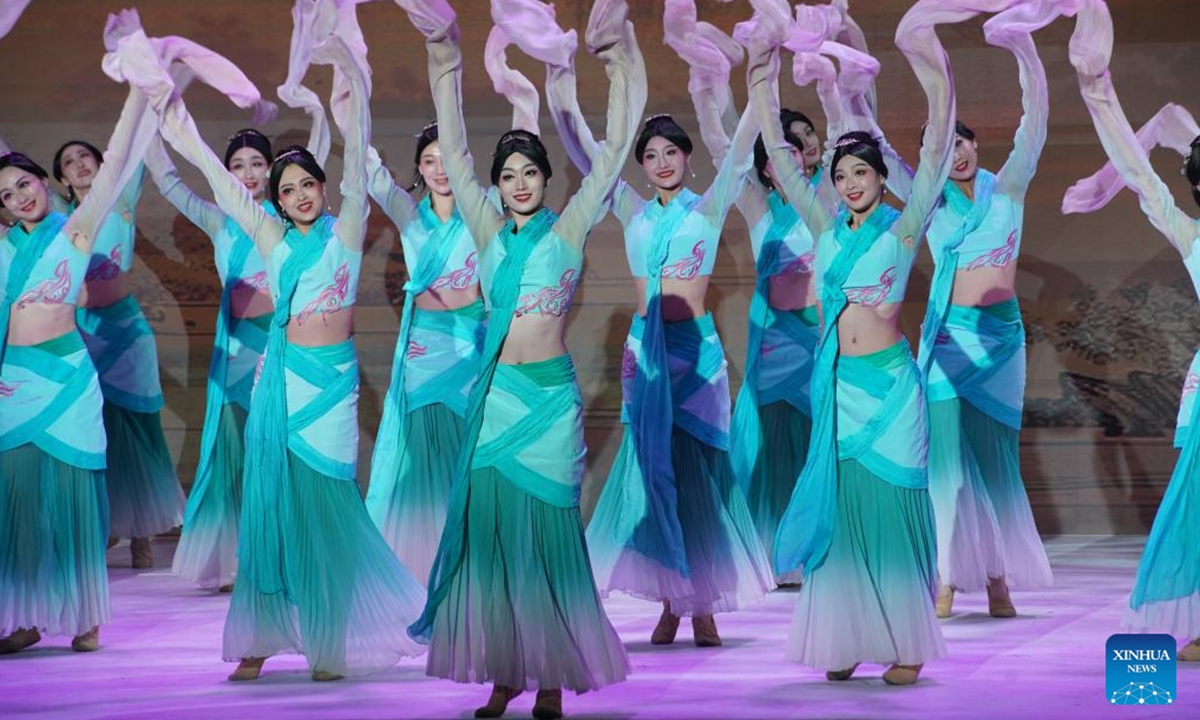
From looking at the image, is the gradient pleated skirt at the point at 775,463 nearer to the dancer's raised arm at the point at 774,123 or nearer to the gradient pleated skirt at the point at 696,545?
the gradient pleated skirt at the point at 696,545

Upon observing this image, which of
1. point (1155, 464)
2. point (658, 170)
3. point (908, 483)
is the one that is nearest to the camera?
point (908, 483)

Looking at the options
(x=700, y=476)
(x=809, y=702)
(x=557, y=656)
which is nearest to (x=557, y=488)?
(x=557, y=656)

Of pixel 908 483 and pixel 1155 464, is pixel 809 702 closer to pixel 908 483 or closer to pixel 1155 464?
pixel 908 483

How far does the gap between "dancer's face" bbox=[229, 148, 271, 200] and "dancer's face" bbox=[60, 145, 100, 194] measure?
1.90ft

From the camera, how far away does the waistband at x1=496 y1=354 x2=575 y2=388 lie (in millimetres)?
4578

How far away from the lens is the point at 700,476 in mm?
5762

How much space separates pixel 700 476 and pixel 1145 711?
67.6 inches

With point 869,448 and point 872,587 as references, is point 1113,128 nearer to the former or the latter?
point 869,448

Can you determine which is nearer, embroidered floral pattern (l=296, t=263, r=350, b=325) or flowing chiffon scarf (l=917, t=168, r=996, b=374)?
embroidered floral pattern (l=296, t=263, r=350, b=325)

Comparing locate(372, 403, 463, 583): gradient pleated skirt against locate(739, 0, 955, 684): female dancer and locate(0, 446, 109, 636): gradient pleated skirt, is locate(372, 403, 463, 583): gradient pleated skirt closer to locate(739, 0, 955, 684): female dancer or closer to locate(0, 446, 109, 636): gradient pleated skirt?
locate(0, 446, 109, 636): gradient pleated skirt

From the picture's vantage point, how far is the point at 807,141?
6535mm

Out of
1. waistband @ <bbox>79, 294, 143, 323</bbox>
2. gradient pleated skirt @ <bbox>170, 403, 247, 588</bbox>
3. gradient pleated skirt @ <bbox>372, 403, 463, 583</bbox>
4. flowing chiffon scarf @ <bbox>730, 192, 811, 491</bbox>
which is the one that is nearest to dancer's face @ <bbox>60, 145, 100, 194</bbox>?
waistband @ <bbox>79, 294, 143, 323</bbox>

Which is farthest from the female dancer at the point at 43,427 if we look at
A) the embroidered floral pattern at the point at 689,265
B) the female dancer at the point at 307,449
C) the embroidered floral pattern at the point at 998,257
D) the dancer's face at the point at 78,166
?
the embroidered floral pattern at the point at 998,257

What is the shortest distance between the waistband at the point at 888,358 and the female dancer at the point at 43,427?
2233mm
